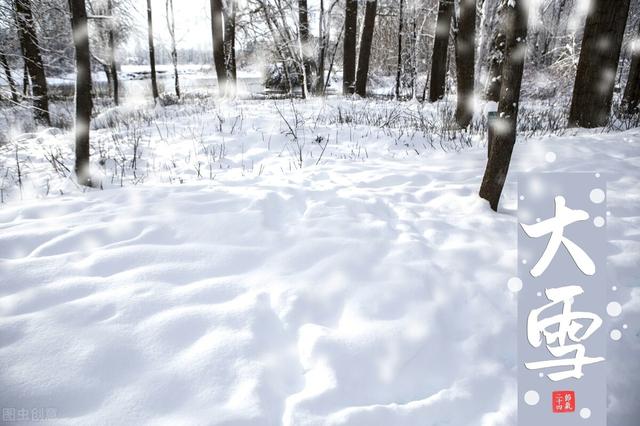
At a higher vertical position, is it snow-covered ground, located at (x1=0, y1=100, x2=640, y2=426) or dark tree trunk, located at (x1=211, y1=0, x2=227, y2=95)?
dark tree trunk, located at (x1=211, y1=0, x2=227, y2=95)

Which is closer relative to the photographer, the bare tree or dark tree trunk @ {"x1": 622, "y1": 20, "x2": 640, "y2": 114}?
dark tree trunk @ {"x1": 622, "y1": 20, "x2": 640, "y2": 114}

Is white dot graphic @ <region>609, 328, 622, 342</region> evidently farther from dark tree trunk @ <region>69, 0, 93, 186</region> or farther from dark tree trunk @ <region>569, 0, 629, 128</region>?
dark tree trunk @ <region>569, 0, 629, 128</region>

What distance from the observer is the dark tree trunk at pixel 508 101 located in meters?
2.53

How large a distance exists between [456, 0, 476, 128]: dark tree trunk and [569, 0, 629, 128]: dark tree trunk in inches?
63.9

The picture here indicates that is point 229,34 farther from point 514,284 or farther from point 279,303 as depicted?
point 514,284

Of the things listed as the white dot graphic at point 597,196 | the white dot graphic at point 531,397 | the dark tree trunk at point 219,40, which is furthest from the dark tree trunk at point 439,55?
the white dot graphic at point 531,397

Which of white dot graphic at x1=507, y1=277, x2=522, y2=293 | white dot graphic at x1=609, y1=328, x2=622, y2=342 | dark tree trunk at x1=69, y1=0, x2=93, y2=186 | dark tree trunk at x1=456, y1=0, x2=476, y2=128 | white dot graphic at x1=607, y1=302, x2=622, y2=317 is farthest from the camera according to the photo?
dark tree trunk at x1=456, y1=0, x2=476, y2=128

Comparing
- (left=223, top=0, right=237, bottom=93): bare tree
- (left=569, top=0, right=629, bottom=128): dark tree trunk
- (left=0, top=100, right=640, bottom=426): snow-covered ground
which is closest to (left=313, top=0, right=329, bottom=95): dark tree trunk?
(left=223, top=0, right=237, bottom=93): bare tree

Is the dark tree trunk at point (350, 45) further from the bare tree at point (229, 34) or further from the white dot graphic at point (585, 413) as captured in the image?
the white dot graphic at point (585, 413)

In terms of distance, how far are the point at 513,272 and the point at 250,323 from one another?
1.68m

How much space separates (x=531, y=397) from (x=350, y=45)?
13731 mm

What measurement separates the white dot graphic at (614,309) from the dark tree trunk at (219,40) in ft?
44.1

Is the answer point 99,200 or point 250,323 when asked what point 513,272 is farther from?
point 99,200

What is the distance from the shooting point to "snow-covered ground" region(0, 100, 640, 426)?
1.59 m
